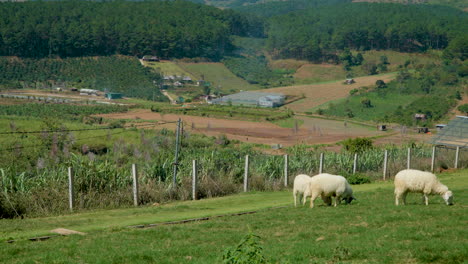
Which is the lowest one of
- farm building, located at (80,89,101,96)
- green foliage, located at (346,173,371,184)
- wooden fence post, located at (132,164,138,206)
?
farm building, located at (80,89,101,96)

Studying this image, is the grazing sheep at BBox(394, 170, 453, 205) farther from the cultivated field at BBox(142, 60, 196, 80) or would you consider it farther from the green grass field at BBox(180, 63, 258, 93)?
the cultivated field at BBox(142, 60, 196, 80)

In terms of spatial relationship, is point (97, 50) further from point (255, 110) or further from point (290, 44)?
point (255, 110)

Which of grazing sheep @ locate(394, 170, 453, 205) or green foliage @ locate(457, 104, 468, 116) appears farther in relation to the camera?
green foliage @ locate(457, 104, 468, 116)

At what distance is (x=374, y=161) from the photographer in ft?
115

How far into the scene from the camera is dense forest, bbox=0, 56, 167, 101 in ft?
397

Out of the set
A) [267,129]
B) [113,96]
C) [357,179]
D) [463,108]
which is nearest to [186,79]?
[113,96]

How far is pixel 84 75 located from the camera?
131875 mm

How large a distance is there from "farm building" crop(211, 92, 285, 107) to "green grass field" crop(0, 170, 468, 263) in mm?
87823

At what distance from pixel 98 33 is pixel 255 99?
6428 centimetres

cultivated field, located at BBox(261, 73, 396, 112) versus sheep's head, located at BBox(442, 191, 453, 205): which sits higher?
sheep's head, located at BBox(442, 191, 453, 205)

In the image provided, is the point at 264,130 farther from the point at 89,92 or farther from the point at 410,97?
the point at 89,92

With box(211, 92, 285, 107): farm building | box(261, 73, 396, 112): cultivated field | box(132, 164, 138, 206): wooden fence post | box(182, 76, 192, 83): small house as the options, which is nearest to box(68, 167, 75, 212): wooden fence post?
box(132, 164, 138, 206): wooden fence post

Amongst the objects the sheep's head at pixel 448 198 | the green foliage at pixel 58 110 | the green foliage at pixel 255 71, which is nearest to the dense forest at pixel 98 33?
the green foliage at pixel 255 71

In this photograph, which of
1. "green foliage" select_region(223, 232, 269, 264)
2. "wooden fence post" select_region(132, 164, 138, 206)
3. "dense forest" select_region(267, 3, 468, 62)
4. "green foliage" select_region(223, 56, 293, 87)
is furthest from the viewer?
"dense forest" select_region(267, 3, 468, 62)
